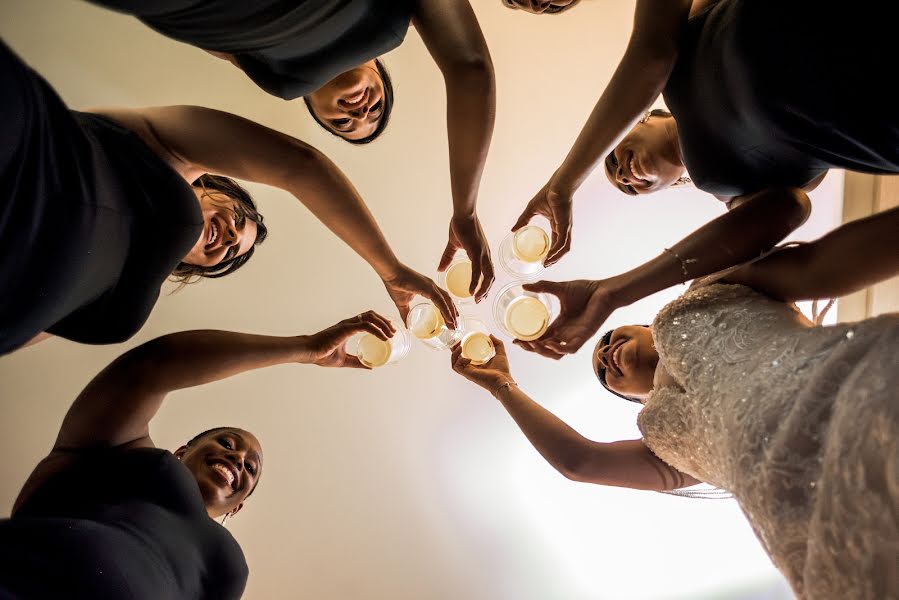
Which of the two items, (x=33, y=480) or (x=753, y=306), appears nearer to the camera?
(x=753, y=306)

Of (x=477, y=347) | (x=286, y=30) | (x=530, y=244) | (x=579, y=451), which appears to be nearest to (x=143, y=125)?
(x=286, y=30)

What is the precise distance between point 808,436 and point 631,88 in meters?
0.71

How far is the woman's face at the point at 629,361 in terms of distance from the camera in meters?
A: 1.28

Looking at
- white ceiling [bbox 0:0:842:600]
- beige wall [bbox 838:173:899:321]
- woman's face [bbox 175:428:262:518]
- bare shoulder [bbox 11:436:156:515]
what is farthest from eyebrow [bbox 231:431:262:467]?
beige wall [bbox 838:173:899:321]

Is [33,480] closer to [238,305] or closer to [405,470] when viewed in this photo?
[238,305]

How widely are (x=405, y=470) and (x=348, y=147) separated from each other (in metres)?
1.23

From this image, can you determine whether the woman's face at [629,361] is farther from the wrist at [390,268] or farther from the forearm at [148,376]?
the forearm at [148,376]

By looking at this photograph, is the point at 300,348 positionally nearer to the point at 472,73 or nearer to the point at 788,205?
the point at 472,73

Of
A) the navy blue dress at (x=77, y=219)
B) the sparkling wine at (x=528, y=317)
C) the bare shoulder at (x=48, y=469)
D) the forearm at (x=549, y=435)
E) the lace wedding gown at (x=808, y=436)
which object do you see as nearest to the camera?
the lace wedding gown at (x=808, y=436)

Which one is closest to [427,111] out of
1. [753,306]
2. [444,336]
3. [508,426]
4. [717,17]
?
[444,336]

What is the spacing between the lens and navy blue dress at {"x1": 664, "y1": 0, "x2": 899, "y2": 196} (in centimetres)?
65

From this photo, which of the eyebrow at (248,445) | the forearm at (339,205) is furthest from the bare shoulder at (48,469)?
the forearm at (339,205)

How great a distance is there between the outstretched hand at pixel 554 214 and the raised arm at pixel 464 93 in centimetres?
14

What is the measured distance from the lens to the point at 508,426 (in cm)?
194
